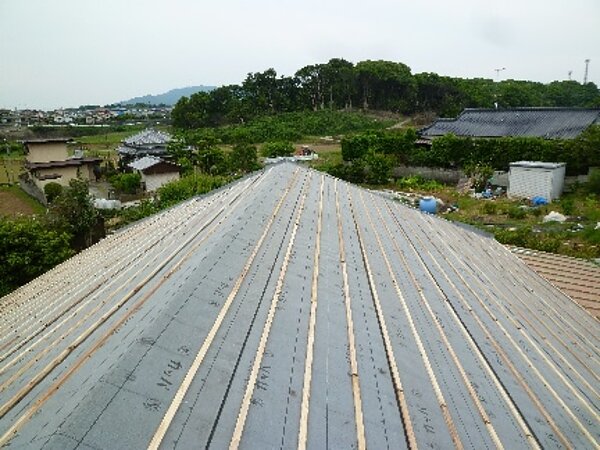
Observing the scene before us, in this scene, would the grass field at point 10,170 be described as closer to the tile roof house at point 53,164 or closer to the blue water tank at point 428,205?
the tile roof house at point 53,164

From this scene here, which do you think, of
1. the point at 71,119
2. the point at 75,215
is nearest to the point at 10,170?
the point at 75,215

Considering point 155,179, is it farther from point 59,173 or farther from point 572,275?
point 572,275

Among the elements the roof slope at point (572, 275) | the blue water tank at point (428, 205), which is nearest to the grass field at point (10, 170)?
the blue water tank at point (428, 205)

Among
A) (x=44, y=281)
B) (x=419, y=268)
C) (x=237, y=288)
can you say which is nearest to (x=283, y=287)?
(x=237, y=288)

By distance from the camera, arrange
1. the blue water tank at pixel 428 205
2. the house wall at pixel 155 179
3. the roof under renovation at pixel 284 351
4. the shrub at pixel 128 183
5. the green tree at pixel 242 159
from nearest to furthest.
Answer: the roof under renovation at pixel 284 351, the blue water tank at pixel 428 205, the shrub at pixel 128 183, the house wall at pixel 155 179, the green tree at pixel 242 159

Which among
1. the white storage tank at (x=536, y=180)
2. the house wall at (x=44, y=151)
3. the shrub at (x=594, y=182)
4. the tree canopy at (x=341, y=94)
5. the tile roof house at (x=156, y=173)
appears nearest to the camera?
the shrub at (x=594, y=182)
